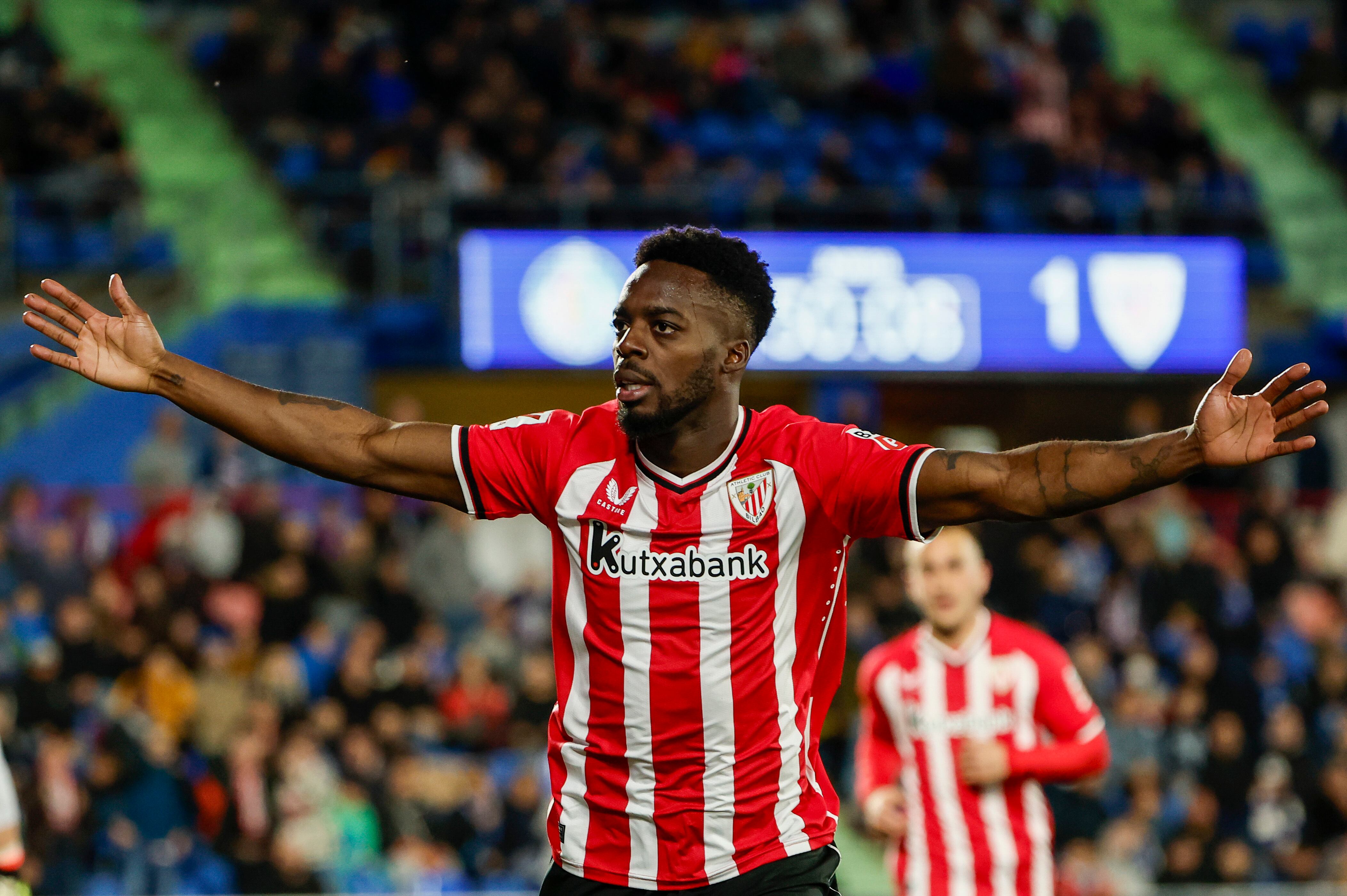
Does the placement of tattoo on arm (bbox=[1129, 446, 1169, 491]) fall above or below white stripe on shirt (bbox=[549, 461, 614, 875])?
above

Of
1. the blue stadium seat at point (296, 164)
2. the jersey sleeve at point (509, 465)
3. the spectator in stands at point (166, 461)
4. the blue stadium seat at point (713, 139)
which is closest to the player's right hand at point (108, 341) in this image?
the jersey sleeve at point (509, 465)

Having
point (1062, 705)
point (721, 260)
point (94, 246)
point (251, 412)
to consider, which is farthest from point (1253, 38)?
point (251, 412)

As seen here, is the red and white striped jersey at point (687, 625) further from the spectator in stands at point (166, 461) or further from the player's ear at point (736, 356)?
the spectator in stands at point (166, 461)

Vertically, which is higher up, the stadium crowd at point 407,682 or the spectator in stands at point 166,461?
the spectator in stands at point 166,461

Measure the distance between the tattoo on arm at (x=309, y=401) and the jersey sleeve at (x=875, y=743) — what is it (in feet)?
8.99

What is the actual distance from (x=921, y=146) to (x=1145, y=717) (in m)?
7.42

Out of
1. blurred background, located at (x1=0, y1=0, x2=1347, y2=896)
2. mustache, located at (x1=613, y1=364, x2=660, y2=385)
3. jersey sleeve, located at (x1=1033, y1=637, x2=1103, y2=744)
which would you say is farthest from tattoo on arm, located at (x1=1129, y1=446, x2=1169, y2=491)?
blurred background, located at (x1=0, y1=0, x2=1347, y2=896)

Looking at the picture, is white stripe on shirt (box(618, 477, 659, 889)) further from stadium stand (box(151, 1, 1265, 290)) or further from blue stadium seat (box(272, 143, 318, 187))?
blue stadium seat (box(272, 143, 318, 187))

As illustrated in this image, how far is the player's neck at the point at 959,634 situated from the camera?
19.3ft

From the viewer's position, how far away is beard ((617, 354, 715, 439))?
3.76 metres

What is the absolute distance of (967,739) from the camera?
5.71 metres

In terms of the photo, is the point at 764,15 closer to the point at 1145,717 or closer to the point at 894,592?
the point at 894,592

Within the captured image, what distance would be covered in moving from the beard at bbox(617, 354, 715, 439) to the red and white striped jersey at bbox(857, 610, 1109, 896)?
2335mm

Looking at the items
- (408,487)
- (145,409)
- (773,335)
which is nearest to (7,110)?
(145,409)
